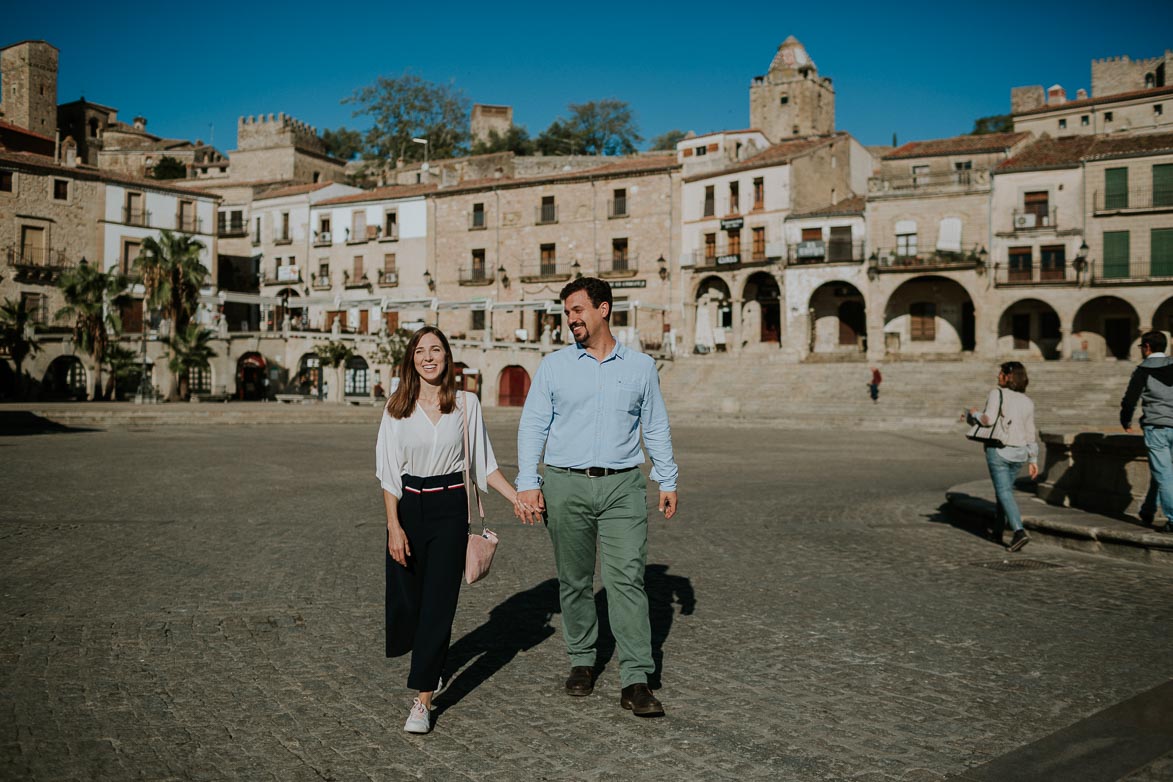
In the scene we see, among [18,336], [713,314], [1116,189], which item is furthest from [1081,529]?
[18,336]

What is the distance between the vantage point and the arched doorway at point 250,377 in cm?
4906

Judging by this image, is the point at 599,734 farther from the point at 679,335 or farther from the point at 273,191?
the point at 273,191

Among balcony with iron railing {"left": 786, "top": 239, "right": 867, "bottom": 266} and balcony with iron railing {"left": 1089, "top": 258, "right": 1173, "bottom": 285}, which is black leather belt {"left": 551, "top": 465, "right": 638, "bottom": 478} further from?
balcony with iron railing {"left": 786, "top": 239, "right": 867, "bottom": 266}

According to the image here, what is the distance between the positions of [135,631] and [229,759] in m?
2.21

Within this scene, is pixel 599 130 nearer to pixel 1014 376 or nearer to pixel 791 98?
pixel 791 98

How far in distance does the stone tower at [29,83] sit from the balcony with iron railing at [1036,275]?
72.4 meters

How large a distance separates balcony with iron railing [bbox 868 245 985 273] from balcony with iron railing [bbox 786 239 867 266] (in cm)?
89

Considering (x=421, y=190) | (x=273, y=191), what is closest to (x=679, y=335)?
(x=421, y=190)

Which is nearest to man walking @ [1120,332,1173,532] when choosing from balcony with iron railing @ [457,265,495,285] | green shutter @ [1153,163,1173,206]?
green shutter @ [1153,163,1173,206]

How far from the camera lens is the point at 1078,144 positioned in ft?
146

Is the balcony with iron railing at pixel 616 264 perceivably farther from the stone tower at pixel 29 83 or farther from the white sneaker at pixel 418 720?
the stone tower at pixel 29 83

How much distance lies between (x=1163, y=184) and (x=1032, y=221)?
5.15m

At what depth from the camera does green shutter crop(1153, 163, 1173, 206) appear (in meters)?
39.8

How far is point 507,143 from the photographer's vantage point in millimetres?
76375
